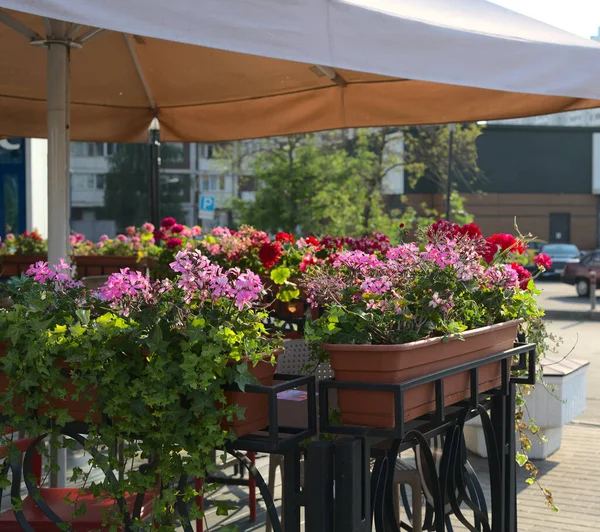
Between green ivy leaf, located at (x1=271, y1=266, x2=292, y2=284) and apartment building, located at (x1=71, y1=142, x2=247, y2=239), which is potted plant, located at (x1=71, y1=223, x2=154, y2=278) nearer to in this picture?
green ivy leaf, located at (x1=271, y1=266, x2=292, y2=284)

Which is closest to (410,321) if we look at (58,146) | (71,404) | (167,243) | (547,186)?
(71,404)

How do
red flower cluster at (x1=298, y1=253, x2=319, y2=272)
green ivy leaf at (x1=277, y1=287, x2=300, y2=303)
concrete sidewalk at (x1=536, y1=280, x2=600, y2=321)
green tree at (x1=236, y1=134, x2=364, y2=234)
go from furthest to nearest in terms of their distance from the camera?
green tree at (x1=236, y1=134, x2=364, y2=234) < concrete sidewalk at (x1=536, y1=280, x2=600, y2=321) < red flower cluster at (x1=298, y1=253, x2=319, y2=272) < green ivy leaf at (x1=277, y1=287, x2=300, y2=303)

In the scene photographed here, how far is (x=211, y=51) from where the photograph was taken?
585cm

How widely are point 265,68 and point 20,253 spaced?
16.1 feet

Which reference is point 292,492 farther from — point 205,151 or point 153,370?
point 205,151

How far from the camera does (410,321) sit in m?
2.65

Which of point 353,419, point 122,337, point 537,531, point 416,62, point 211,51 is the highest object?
point 211,51

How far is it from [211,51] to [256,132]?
97 centimetres

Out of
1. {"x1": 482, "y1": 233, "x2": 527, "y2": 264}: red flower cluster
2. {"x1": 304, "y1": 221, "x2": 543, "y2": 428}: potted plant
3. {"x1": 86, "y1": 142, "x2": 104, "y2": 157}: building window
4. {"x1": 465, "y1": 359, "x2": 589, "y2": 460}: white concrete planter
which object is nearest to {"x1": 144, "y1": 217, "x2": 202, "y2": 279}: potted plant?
{"x1": 465, "y1": 359, "x2": 589, "y2": 460}: white concrete planter

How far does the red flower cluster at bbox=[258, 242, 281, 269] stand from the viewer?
5.73 metres

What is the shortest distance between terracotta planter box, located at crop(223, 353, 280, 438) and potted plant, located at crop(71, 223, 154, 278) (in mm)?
6019

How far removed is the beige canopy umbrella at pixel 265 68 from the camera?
2.65 metres

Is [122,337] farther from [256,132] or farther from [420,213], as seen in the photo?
[420,213]

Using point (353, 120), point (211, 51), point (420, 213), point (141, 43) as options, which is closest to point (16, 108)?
point (141, 43)
